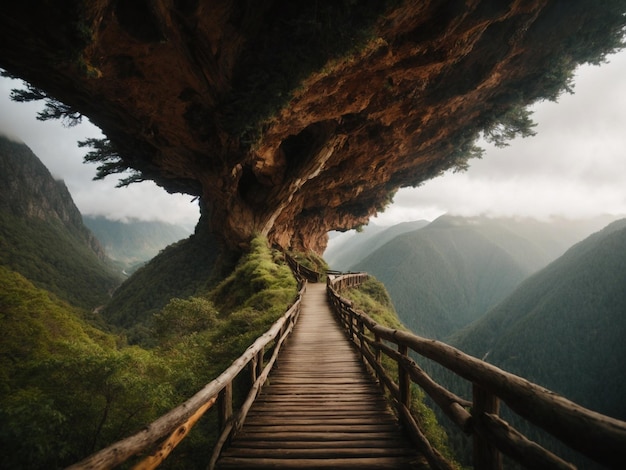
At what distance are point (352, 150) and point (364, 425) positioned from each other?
61.3 ft

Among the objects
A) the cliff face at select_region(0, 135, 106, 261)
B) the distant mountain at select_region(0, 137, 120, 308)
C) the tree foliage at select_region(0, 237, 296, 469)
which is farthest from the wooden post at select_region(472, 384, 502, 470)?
the cliff face at select_region(0, 135, 106, 261)

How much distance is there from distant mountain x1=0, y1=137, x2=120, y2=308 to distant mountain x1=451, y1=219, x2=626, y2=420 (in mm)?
104377


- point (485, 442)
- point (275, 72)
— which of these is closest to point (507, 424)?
point (485, 442)

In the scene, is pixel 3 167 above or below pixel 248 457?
above

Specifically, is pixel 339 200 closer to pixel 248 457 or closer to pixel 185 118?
pixel 185 118

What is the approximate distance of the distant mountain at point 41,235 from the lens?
4479 centimetres

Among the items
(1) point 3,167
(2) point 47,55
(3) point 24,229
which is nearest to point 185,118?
(2) point 47,55

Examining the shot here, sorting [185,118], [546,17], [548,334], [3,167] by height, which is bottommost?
[548,334]

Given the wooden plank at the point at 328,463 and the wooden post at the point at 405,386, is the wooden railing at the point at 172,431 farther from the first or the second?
the wooden post at the point at 405,386

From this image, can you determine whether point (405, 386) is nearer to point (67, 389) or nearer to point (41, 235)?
point (67, 389)

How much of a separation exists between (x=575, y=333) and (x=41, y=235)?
14219cm

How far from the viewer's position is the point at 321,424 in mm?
3816

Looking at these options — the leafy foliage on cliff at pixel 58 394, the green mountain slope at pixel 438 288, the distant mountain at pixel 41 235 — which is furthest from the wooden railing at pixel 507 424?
the green mountain slope at pixel 438 288

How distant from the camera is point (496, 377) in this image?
203cm
